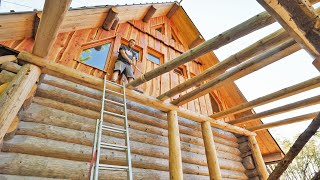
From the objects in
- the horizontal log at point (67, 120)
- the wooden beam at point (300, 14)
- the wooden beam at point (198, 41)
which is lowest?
the wooden beam at point (300, 14)

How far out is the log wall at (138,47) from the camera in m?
4.64

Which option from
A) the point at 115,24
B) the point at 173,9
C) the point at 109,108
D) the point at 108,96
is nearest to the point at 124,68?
the point at 108,96

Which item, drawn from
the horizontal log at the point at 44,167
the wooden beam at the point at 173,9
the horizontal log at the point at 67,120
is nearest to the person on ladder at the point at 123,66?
the horizontal log at the point at 67,120

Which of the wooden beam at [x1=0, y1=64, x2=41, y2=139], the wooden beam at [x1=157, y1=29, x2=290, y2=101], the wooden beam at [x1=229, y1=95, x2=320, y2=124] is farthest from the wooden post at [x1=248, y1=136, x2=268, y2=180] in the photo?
the wooden beam at [x1=0, y1=64, x2=41, y2=139]

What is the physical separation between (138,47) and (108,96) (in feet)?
10.2

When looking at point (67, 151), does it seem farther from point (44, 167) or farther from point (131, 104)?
point (131, 104)

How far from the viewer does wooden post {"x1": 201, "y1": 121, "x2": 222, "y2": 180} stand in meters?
4.66

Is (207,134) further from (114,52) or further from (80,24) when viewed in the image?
(80,24)

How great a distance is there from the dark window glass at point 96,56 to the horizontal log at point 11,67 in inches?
71.0

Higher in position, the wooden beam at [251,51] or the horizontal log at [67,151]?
the wooden beam at [251,51]

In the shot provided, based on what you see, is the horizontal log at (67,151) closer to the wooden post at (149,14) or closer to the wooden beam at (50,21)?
the wooden beam at (50,21)

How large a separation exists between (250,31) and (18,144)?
4007mm

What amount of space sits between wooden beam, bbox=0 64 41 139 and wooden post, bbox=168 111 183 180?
120 inches

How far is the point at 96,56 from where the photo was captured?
5512 millimetres
